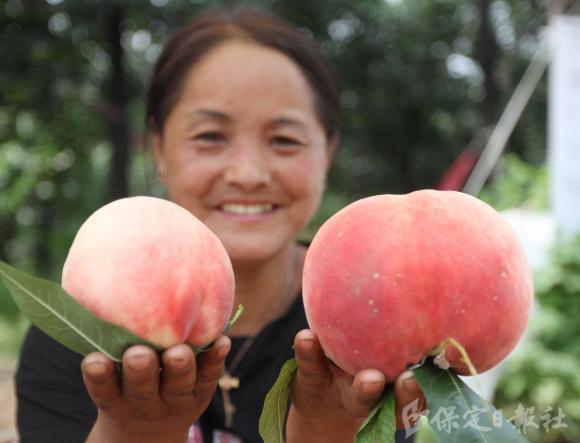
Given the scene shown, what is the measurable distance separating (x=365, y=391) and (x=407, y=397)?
0.04m

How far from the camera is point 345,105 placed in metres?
7.11

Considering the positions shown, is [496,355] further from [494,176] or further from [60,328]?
[494,176]

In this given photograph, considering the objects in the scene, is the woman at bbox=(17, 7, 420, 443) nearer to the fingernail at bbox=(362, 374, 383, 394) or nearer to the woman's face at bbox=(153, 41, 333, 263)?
the woman's face at bbox=(153, 41, 333, 263)

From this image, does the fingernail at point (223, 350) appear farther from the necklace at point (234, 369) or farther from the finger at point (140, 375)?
the necklace at point (234, 369)

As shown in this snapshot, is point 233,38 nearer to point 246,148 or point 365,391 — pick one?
point 246,148

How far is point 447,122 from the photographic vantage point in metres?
8.54

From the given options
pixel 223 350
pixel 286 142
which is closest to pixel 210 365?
pixel 223 350

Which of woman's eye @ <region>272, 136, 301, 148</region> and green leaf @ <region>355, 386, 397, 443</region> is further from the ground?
woman's eye @ <region>272, 136, 301, 148</region>

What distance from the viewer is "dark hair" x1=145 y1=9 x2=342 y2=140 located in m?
1.30

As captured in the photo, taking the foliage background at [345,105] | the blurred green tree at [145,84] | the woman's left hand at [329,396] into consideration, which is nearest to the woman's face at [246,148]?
the woman's left hand at [329,396]

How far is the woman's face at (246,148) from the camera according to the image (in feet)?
3.93

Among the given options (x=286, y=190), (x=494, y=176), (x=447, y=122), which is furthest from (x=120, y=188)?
(x=447, y=122)

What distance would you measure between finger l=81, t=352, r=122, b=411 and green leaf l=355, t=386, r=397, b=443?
24 cm

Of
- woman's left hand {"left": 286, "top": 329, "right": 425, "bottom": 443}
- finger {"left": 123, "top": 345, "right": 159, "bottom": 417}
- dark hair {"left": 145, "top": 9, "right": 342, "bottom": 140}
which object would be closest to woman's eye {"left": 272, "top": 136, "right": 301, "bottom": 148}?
dark hair {"left": 145, "top": 9, "right": 342, "bottom": 140}
